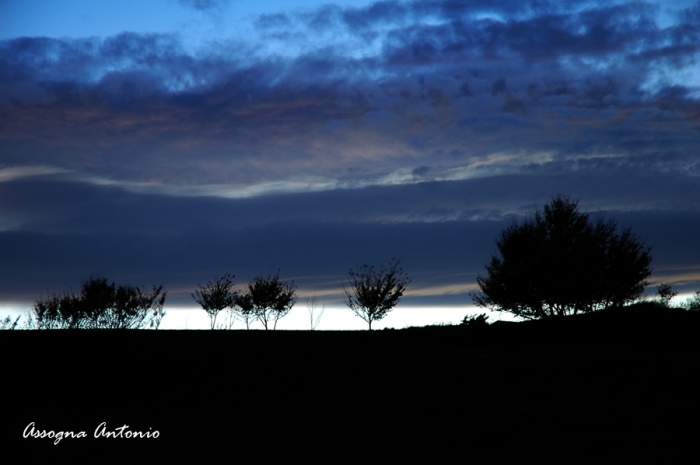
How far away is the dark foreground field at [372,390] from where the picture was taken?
12359 mm

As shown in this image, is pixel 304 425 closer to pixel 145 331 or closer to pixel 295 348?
pixel 295 348

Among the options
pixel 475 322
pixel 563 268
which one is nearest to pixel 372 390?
pixel 475 322

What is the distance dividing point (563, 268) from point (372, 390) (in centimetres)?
3068

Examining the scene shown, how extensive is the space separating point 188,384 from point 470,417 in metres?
9.32

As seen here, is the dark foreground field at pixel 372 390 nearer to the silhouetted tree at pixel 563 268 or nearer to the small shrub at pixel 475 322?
the small shrub at pixel 475 322

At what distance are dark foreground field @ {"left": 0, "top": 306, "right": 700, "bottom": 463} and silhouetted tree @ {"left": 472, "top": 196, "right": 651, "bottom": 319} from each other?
58.6 feet

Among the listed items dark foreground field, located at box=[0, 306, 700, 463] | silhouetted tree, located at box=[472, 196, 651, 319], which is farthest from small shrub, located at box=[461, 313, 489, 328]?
silhouetted tree, located at box=[472, 196, 651, 319]

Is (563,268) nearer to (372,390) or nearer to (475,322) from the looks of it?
(475,322)

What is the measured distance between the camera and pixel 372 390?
16.8 metres

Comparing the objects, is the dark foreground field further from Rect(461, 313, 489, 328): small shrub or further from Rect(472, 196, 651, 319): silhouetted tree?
Rect(472, 196, 651, 319): silhouetted tree

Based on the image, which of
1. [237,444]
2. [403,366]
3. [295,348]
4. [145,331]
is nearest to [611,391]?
[403,366]

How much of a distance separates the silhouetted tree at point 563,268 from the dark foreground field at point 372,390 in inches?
703

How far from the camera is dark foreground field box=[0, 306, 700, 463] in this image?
1236 cm

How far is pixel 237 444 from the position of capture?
12883 mm
